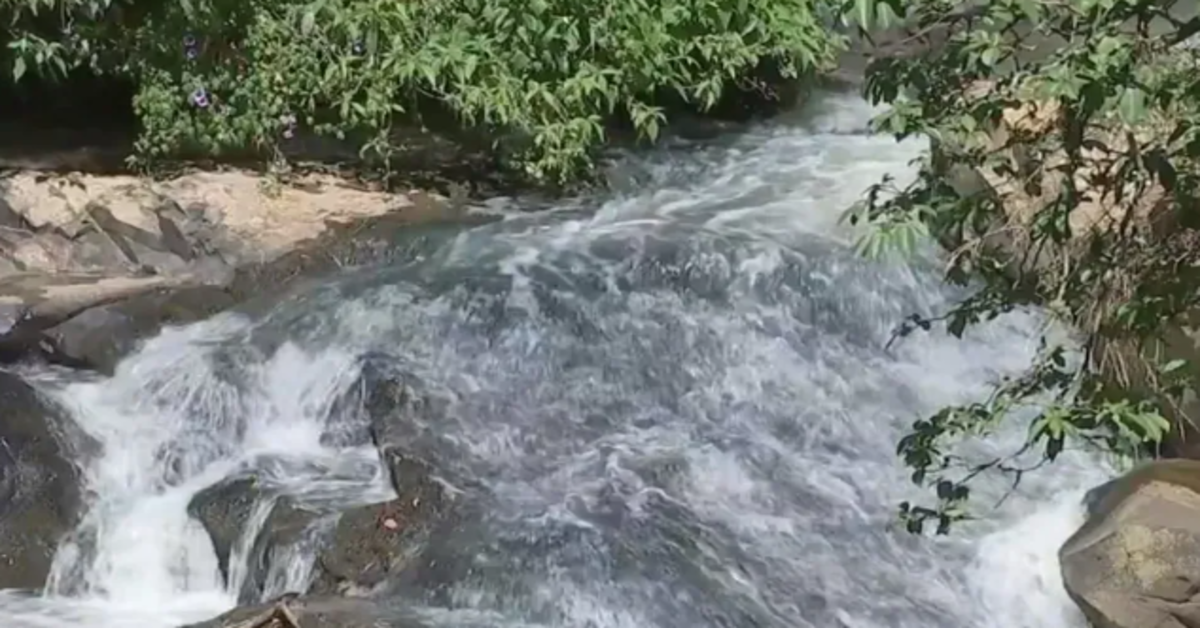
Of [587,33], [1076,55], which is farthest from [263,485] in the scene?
[1076,55]

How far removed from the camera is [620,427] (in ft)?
17.0

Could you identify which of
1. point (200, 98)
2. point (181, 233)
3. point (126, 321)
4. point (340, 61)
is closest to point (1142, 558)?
point (126, 321)

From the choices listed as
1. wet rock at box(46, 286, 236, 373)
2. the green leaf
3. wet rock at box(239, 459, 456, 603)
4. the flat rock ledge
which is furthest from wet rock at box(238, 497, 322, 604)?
the green leaf

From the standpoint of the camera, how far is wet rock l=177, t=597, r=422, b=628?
3.94 meters

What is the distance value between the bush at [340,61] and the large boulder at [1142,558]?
273 cm

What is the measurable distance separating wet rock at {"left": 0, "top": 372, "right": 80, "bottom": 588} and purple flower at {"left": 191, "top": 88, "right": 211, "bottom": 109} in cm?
170

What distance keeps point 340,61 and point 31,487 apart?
7.64 feet

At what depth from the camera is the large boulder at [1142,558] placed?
165 inches

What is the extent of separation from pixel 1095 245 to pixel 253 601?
295 cm

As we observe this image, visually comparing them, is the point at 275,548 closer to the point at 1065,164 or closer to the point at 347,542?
the point at 347,542

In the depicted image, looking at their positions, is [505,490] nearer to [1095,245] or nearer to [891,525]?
[891,525]

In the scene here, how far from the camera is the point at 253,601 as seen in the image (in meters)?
4.50

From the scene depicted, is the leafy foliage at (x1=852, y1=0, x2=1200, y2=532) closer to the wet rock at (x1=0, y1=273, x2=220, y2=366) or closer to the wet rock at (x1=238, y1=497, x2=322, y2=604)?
the wet rock at (x1=238, y1=497, x2=322, y2=604)

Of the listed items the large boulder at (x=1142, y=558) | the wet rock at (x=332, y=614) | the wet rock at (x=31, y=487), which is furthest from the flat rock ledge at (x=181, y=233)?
the large boulder at (x=1142, y=558)
